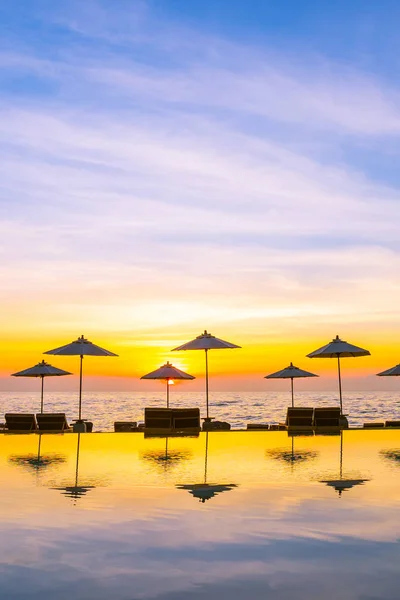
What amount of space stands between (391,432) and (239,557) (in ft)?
46.3

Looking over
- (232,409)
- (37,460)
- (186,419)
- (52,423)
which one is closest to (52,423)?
(52,423)

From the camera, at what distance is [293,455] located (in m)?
13.8

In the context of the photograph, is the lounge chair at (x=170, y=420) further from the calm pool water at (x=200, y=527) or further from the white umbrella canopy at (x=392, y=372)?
the white umbrella canopy at (x=392, y=372)

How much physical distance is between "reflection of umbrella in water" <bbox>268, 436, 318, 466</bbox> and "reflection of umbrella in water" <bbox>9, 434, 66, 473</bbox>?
14.1 ft

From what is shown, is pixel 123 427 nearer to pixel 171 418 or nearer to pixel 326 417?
pixel 171 418

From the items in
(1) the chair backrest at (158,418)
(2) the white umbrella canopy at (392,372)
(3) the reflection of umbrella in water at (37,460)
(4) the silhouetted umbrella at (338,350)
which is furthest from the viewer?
(2) the white umbrella canopy at (392,372)

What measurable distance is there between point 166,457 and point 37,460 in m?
2.55

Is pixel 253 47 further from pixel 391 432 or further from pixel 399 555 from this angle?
pixel 399 555

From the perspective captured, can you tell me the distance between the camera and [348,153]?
65.7 ft

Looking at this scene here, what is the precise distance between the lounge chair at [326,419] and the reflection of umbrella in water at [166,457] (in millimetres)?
6781

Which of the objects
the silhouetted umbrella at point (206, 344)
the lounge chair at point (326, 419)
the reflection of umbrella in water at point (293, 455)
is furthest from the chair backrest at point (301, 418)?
the reflection of umbrella in water at point (293, 455)

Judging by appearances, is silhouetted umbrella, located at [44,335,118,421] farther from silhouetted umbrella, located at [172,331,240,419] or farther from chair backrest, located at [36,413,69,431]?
silhouetted umbrella, located at [172,331,240,419]

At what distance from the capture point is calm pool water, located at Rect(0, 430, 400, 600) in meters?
5.69

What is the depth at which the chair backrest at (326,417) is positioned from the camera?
2023 centimetres
